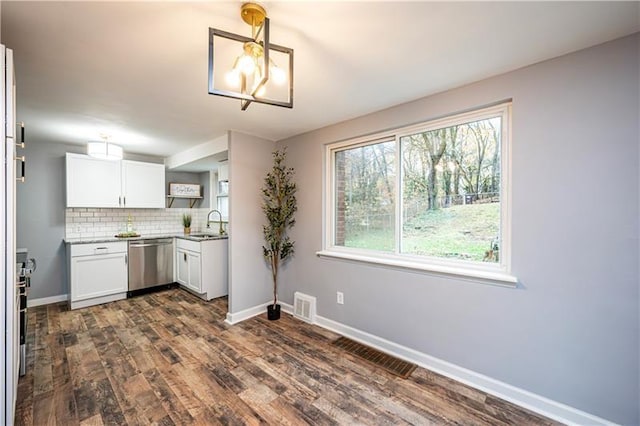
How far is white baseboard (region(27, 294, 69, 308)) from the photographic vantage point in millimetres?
3783

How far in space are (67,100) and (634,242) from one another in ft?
13.7

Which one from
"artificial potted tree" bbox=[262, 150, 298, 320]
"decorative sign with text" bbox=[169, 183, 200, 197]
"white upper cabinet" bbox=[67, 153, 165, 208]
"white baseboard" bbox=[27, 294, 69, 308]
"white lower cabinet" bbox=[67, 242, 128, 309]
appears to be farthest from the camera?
"decorative sign with text" bbox=[169, 183, 200, 197]

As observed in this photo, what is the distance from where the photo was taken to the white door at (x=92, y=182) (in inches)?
152

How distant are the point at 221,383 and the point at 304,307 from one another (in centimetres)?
132

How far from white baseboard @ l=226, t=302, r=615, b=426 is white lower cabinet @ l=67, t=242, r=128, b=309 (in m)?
3.21

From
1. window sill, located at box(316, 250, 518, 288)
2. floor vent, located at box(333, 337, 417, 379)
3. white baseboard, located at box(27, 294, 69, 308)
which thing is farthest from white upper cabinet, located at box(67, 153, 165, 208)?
floor vent, located at box(333, 337, 417, 379)

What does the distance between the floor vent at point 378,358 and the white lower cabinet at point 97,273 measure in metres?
3.33

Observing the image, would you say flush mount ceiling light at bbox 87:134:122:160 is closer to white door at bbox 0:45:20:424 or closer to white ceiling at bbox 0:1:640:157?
white ceiling at bbox 0:1:640:157

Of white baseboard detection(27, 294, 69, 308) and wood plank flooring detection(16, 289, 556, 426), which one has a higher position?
white baseboard detection(27, 294, 69, 308)

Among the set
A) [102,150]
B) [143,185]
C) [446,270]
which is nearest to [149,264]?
[143,185]

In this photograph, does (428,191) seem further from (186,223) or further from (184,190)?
(184,190)

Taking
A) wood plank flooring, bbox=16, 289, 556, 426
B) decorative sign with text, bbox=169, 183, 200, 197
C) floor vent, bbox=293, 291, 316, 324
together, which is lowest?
wood plank flooring, bbox=16, 289, 556, 426

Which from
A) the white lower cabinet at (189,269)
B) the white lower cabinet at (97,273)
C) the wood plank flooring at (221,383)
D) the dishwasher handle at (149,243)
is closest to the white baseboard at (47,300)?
the white lower cabinet at (97,273)

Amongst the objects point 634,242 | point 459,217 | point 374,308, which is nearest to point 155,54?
point 459,217
